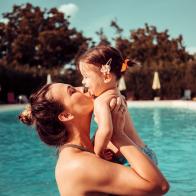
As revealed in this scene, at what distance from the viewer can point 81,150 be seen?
2291mm

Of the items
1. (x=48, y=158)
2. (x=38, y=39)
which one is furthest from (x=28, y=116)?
(x=38, y=39)

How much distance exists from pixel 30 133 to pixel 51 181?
689cm

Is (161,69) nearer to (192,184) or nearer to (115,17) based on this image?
(115,17)

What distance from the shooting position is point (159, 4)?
44375 millimetres

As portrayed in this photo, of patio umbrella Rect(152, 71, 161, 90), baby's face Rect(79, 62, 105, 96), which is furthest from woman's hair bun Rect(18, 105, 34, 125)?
patio umbrella Rect(152, 71, 161, 90)

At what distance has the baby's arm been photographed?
2.23m

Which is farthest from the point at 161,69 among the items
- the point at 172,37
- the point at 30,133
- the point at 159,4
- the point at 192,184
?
the point at 192,184

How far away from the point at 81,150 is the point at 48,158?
23.8ft

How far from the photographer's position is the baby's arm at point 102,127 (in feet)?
7.33

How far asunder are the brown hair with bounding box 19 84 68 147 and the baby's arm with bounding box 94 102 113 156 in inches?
7.3

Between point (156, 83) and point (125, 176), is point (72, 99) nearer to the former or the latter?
point (125, 176)

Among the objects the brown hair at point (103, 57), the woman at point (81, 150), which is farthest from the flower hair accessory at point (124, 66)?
the woman at point (81, 150)

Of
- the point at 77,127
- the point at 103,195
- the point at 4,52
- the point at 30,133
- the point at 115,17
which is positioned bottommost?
the point at 30,133

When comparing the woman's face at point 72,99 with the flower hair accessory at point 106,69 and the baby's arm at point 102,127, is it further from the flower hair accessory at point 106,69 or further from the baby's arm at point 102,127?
the flower hair accessory at point 106,69
